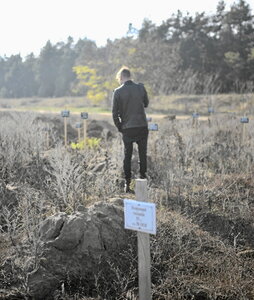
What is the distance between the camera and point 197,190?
619cm

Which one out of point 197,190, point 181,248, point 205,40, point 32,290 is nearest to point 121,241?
point 181,248

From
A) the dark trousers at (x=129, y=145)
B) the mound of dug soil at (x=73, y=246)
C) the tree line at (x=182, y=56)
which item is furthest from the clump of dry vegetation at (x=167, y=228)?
the tree line at (x=182, y=56)

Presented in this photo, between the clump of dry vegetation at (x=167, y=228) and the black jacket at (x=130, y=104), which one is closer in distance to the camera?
the clump of dry vegetation at (x=167, y=228)

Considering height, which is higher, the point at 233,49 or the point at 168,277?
the point at 233,49

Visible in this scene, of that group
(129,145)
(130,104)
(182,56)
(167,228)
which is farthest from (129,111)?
(182,56)

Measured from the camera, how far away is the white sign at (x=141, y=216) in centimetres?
294

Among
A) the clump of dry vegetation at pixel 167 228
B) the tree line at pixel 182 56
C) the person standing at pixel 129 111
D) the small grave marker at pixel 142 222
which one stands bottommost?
the clump of dry vegetation at pixel 167 228

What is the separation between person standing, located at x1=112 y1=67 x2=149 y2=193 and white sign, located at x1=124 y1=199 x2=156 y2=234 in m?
3.06

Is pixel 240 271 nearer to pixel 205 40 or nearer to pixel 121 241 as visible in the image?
pixel 121 241

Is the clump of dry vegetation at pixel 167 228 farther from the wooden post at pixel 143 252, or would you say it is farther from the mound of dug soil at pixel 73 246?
the wooden post at pixel 143 252

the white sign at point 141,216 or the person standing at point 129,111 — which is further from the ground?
the person standing at point 129,111

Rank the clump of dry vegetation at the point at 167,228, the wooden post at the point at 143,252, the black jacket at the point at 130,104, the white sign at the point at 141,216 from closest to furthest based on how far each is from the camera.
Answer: the white sign at the point at 141,216, the wooden post at the point at 143,252, the clump of dry vegetation at the point at 167,228, the black jacket at the point at 130,104

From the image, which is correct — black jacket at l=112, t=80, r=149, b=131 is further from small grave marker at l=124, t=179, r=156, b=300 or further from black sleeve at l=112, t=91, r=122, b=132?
small grave marker at l=124, t=179, r=156, b=300

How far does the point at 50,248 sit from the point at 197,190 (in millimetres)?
2863
